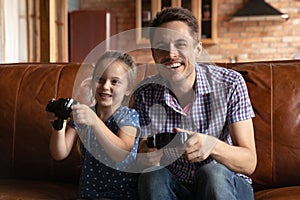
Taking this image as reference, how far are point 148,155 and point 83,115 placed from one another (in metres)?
0.22

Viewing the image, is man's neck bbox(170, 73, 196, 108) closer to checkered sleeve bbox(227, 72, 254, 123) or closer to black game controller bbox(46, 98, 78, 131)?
checkered sleeve bbox(227, 72, 254, 123)

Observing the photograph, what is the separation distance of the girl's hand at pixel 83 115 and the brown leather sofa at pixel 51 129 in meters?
0.34

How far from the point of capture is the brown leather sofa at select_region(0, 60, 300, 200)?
1.45m

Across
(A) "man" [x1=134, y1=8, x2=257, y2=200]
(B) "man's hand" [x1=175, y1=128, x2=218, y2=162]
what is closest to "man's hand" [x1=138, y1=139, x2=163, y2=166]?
(A) "man" [x1=134, y1=8, x2=257, y2=200]

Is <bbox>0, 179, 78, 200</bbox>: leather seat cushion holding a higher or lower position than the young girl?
lower

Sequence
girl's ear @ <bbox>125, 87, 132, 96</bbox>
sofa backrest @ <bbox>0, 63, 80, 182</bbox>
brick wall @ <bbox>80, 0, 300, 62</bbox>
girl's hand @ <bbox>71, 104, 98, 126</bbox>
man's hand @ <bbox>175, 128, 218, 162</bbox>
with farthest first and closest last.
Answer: brick wall @ <bbox>80, 0, 300, 62</bbox>, sofa backrest @ <bbox>0, 63, 80, 182</bbox>, girl's ear @ <bbox>125, 87, 132, 96</bbox>, girl's hand @ <bbox>71, 104, 98, 126</bbox>, man's hand @ <bbox>175, 128, 218, 162</bbox>

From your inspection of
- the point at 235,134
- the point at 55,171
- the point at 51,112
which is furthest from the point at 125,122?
the point at 55,171

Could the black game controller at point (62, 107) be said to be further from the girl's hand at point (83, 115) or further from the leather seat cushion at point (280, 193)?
the leather seat cushion at point (280, 193)

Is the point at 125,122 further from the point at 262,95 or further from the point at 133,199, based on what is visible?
the point at 262,95

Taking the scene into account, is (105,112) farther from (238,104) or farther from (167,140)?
(238,104)

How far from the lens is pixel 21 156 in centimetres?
162

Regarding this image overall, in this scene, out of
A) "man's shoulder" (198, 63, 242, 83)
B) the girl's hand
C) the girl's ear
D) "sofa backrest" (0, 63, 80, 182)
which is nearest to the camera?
the girl's hand

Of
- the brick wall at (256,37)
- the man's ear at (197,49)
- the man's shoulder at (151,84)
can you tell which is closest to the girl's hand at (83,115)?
the man's shoulder at (151,84)

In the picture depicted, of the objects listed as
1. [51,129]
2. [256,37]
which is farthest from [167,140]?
[256,37]
